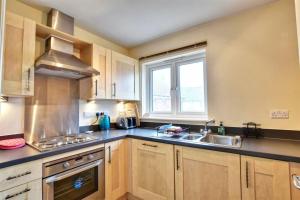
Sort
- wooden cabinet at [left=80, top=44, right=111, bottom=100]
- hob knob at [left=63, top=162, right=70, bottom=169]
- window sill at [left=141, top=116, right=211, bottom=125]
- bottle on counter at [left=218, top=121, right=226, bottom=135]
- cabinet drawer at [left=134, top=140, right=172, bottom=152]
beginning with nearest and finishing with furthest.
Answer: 1. hob knob at [left=63, top=162, right=70, bottom=169]
2. cabinet drawer at [left=134, top=140, right=172, bottom=152]
3. bottle on counter at [left=218, top=121, right=226, bottom=135]
4. wooden cabinet at [left=80, top=44, right=111, bottom=100]
5. window sill at [left=141, top=116, right=211, bottom=125]

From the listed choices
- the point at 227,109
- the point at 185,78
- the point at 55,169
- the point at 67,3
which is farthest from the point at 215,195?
the point at 67,3

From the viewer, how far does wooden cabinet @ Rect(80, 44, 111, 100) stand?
2029mm

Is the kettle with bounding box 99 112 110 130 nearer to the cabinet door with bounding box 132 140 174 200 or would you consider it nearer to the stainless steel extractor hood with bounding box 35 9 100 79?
the cabinet door with bounding box 132 140 174 200

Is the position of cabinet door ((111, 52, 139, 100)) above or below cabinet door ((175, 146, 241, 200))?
above

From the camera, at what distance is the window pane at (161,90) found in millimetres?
2623

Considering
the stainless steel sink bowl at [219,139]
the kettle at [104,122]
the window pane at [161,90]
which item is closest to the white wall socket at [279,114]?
the stainless steel sink bowl at [219,139]

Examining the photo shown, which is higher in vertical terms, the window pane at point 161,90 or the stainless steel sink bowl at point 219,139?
the window pane at point 161,90

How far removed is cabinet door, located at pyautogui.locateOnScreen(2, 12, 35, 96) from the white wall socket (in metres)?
2.44

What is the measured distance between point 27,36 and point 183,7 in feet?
5.30

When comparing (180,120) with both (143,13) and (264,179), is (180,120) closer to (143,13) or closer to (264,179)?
(264,179)

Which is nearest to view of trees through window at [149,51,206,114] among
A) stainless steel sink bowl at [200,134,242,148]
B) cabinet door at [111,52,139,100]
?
cabinet door at [111,52,139,100]

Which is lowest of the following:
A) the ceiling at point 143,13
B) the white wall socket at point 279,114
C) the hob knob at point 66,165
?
the hob knob at point 66,165

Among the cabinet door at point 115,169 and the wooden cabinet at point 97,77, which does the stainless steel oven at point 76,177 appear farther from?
the wooden cabinet at point 97,77

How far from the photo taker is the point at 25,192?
3.81ft
